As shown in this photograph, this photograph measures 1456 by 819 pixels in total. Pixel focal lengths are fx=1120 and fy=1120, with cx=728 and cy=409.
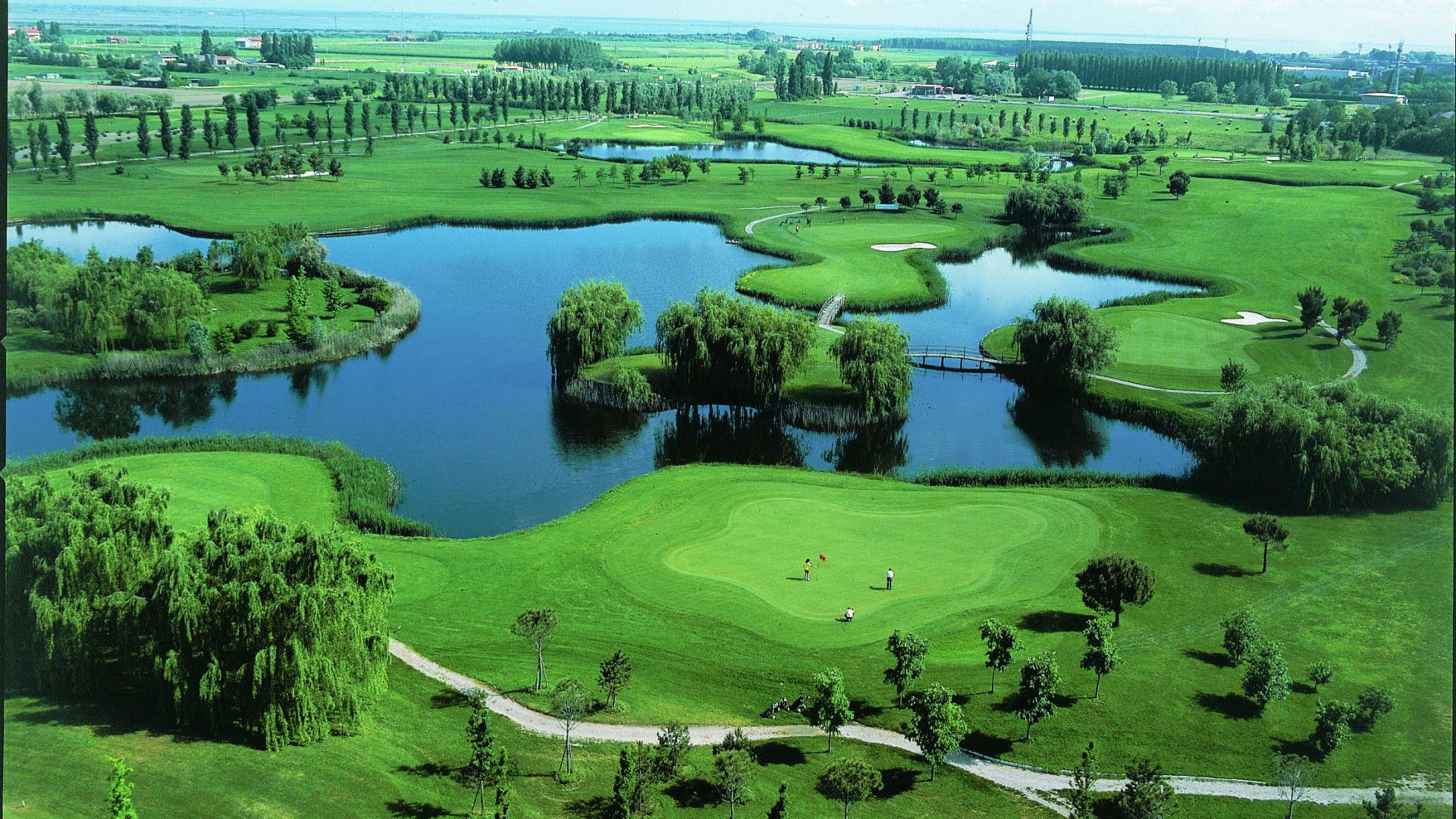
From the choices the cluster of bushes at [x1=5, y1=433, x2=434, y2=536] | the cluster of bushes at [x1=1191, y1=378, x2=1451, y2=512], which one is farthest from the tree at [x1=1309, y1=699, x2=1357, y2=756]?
the cluster of bushes at [x1=5, y1=433, x2=434, y2=536]

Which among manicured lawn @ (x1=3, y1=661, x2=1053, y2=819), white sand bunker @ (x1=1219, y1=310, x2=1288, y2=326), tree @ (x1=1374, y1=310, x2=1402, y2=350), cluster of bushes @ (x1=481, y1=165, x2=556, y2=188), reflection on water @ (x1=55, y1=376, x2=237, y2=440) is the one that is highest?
cluster of bushes @ (x1=481, y1=165, x2=556, y2=188)

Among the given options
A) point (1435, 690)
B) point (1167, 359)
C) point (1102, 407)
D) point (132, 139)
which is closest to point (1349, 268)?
point (1167, 359)

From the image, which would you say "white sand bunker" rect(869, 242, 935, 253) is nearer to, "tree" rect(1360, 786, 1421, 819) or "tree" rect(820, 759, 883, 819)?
"tree" rect(820, 759, 883, 819)

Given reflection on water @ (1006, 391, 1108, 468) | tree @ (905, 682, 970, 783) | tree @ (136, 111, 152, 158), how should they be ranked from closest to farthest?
tree @ (905, 682, 970, 783) < reflection on water @ (1006, 391, 1108, 468) < tree @ (136, 111, 152, 158)

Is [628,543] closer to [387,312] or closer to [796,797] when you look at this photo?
[796,797]

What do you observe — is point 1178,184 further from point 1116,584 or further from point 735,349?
point 1116,584

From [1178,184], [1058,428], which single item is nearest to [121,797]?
[1058,428]
